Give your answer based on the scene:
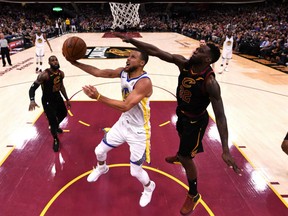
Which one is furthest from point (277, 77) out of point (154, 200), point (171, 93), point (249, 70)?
point (154, 200)

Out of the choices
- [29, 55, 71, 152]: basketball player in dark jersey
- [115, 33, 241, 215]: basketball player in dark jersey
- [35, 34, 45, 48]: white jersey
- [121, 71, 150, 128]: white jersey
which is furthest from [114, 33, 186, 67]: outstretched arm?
[35, 34, 45, 48]: white jersey

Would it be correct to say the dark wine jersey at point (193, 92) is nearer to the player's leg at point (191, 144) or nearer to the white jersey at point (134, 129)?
the player's leg at point (191, 144)

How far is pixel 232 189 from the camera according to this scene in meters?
3.98

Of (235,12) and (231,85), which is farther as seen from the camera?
(235,12)

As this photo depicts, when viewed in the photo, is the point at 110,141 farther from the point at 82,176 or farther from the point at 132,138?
the point at 82,176

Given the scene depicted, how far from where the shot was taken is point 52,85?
4.63 m

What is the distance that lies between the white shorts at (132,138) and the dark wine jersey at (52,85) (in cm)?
182

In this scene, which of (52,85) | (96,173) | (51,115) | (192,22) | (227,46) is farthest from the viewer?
(192,22)

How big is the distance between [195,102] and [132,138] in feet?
3.15

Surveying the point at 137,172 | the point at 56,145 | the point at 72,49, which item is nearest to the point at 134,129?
the point at 137,172

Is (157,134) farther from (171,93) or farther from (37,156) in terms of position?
(171,93)

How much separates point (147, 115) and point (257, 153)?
2.97 metres

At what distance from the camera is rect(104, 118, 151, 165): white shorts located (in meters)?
3.27

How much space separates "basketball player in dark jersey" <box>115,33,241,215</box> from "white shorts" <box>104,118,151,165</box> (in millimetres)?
509
